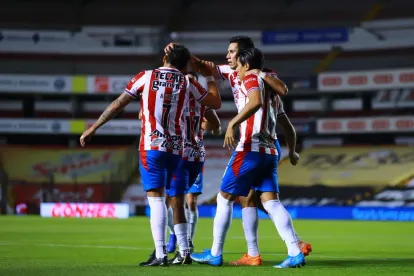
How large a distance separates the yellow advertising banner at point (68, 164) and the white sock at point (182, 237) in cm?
3111

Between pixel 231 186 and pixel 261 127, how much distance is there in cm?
66

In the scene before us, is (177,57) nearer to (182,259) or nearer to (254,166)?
(254,166)

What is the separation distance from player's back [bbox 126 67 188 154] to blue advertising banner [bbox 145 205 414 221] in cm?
2268

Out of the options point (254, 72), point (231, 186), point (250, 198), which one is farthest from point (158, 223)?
point (254, 72)

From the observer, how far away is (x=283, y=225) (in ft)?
25.7

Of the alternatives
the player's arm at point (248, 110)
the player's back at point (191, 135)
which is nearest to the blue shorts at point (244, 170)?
the player's arm at point (248, 110)

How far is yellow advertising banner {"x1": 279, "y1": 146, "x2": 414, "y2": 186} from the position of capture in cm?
3819

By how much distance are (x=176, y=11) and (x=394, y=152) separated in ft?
46.6

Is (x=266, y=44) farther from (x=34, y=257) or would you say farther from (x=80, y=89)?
(x=34, y=257)

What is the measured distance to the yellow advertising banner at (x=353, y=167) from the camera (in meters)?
38.2

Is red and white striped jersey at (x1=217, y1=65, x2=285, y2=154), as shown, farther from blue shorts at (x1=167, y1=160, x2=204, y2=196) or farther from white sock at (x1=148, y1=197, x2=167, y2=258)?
white sock at (x1=148, y1=197, x2=167, y2=258)

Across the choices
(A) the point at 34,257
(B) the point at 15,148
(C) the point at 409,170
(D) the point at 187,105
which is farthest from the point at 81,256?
(B) the point at 15,148

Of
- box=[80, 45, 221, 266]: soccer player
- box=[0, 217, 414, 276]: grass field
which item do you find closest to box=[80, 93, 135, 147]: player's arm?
box=[80, 45, 221, 266]: soccer player

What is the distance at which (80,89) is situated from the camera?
43000 millimetres
